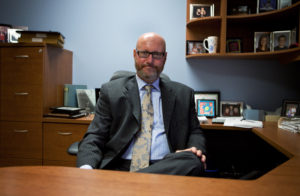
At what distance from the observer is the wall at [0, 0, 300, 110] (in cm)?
223

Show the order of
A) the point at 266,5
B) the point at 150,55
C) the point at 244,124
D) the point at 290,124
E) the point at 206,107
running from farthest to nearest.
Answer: the point at 206,107, the point at 266,5, the point at 244,124, the point at 290,124, the point at 150,55

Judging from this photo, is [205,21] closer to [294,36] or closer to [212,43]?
[212,43]

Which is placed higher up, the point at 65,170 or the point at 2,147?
the point at 65,170

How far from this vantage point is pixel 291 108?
1.87 meters

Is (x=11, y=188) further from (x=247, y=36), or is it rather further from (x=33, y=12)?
(x=33, y=12)

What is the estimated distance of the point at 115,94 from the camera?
1.37 meters

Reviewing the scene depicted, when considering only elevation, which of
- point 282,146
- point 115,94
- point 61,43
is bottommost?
point 282,146

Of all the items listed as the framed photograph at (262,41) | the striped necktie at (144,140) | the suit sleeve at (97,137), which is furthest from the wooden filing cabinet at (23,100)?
the framed photograph at (262,41)

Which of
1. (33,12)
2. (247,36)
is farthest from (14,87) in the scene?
(247,36)

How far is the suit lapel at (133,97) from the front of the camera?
4.25 feet

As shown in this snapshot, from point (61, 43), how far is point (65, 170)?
1.70 meters

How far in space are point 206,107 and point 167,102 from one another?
3.15 feet

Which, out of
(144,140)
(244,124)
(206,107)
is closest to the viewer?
(144,140)

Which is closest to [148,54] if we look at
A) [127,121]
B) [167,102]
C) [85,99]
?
[167,102]
